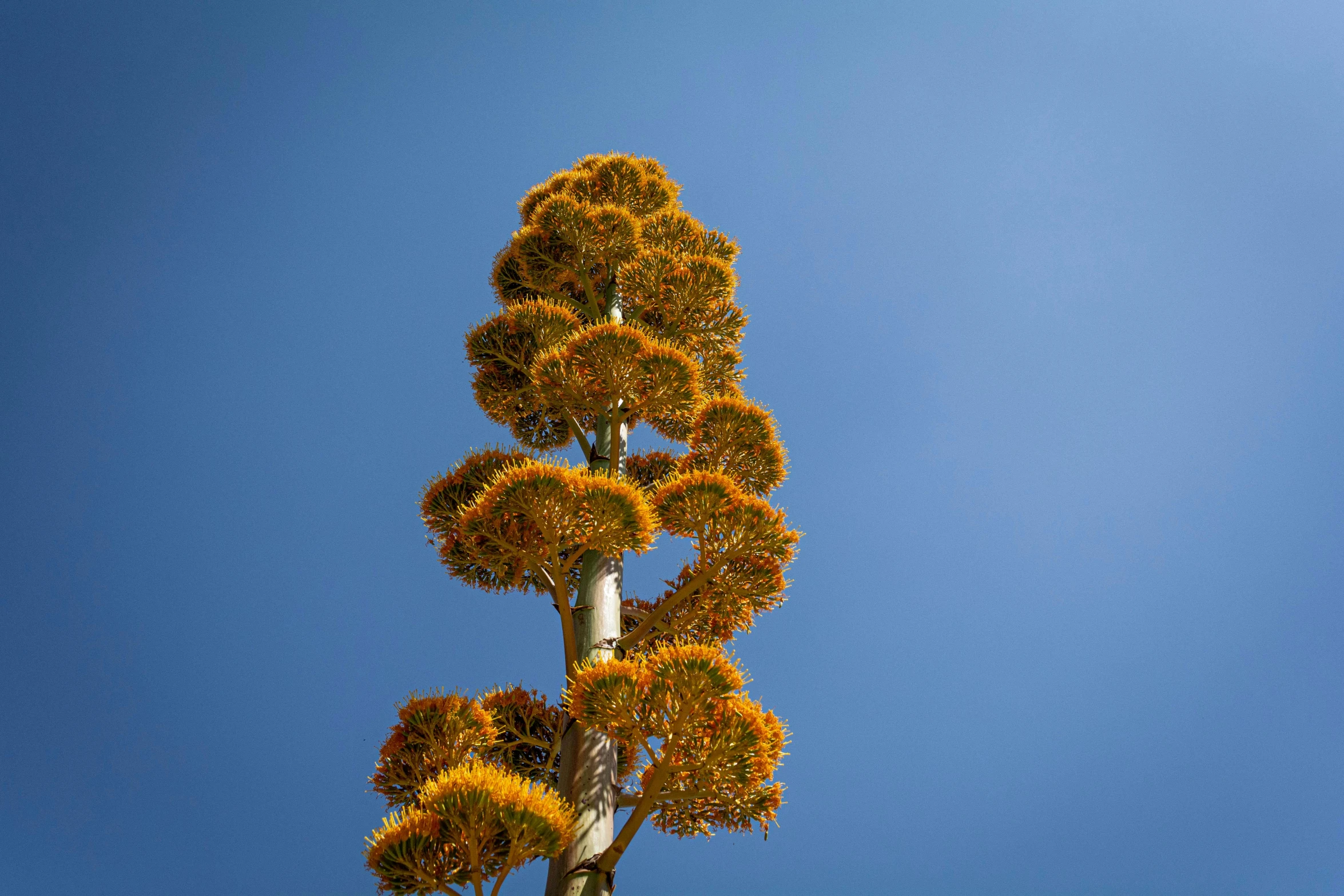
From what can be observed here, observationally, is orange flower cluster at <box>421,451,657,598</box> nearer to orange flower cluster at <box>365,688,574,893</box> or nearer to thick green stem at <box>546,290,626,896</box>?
thick green stem at <box>546,290,626,896</box>

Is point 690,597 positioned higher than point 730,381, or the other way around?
point 730,381

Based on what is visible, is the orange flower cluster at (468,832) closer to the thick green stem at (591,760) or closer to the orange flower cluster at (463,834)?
the orange flower cluster at (463,834)

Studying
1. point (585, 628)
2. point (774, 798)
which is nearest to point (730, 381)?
point (585, 628)

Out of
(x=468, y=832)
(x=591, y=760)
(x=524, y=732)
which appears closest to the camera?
(x=468, y=832)

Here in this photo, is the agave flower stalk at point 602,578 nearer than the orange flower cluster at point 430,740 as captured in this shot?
Yes

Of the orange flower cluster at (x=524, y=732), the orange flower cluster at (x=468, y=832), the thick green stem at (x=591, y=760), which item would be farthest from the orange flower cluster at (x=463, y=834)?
the orange flower cluster at (x=524, y=732)

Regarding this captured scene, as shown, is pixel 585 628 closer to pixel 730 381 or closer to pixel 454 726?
pixel 454 726

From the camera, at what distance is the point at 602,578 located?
20.6 ft

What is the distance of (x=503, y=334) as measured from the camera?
25.9 feet

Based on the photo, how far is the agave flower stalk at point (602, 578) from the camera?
430cm

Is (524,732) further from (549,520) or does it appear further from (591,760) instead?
(549,520)

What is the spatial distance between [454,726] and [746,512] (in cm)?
262

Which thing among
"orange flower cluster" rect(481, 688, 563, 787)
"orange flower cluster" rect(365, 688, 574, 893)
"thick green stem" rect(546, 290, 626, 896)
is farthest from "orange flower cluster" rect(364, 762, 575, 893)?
"orange flower cluster" rect(481, 688, 563, 787)

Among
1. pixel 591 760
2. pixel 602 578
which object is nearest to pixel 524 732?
pixel 591 760
